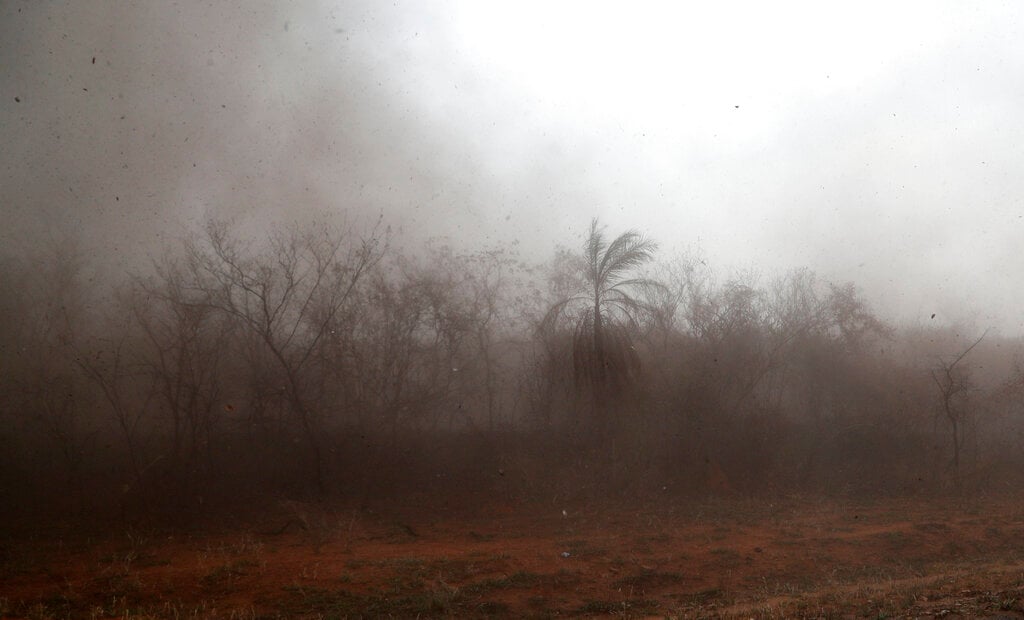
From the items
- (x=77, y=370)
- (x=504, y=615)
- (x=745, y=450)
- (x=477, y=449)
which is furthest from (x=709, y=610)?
(x=77, y=370)

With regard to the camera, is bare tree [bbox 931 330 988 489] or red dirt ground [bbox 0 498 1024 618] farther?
bare tree [bbox 931 330 988 489]

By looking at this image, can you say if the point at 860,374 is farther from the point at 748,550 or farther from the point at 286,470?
the point at 286,470

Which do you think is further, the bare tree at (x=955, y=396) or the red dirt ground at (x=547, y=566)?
the bare tree at (x=955, y=396)

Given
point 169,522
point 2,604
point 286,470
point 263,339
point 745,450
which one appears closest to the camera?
point 2,604

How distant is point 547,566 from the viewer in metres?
11.4

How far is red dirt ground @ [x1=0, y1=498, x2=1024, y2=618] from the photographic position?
8945 mm

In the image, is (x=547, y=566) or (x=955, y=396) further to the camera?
(x=955, y=396)

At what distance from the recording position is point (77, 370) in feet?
61.0

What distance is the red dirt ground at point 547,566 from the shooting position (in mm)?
8945

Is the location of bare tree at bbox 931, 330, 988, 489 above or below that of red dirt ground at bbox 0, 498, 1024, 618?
above

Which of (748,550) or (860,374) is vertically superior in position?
(860,374)

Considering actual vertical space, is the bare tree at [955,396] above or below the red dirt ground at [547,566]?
above

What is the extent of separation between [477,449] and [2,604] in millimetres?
13157

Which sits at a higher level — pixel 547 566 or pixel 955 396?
pixel 955 396
